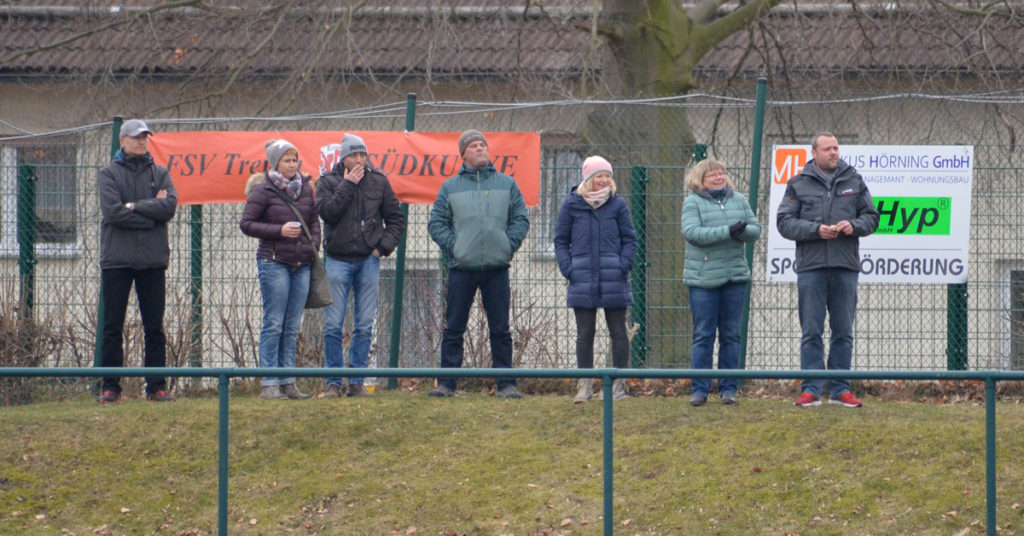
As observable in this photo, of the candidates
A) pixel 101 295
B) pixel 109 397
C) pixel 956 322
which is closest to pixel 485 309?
pixel 109 397

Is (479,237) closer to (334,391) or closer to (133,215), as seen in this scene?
(334,391)

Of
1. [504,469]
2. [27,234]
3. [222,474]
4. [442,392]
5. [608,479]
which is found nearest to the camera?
[608,479]

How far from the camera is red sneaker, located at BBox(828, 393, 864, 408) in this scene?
8.27 metres

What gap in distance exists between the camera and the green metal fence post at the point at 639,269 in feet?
31.8

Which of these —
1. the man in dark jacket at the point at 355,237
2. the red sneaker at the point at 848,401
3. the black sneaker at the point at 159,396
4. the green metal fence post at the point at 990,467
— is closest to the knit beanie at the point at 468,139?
the man in dark jacket at the point at 355,237

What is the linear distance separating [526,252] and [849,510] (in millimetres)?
3632

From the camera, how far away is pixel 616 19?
11.6 meters

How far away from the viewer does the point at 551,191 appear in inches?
390

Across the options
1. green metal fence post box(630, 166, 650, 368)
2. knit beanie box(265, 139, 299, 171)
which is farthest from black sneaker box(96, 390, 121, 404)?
green metal fence post box(630, 166, 650, 368)

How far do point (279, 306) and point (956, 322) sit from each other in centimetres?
504

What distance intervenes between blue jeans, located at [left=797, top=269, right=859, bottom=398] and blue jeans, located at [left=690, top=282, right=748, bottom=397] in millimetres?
423

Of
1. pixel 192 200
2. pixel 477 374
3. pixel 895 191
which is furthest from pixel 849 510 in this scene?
pixel 192 200

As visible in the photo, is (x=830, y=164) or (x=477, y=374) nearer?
(x=477, y=374)

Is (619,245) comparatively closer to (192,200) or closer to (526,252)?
(526,252)
